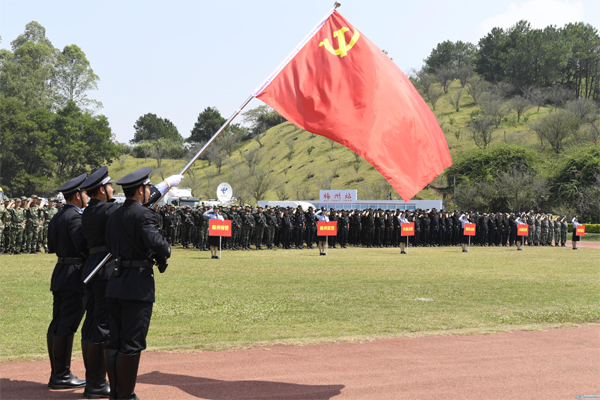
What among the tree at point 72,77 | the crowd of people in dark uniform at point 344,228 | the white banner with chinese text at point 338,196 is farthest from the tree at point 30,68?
the crowd of people in dark uniform at point 344,228

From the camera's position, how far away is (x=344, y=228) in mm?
27969

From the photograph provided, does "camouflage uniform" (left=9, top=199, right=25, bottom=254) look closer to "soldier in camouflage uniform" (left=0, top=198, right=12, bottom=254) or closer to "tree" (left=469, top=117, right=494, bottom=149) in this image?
"soldier in camouflage uniform" (left=0, top=198, right=12, bottom=254)

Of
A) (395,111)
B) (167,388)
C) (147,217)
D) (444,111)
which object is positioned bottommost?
(167,388)

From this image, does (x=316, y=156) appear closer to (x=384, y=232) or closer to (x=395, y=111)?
(x=384, y=232)

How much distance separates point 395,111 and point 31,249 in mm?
17753

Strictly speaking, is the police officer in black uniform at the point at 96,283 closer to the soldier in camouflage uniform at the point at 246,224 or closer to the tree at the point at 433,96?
the soldier in camouflage uniform at the point at 246,224

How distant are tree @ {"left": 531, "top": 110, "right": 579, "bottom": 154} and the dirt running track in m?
66.4

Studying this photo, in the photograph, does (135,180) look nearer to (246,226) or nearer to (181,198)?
(246,226)

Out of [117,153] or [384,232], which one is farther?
[117,153]

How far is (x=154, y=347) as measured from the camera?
22.6ft

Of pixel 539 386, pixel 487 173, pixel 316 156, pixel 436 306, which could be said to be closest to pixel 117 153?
pixel 316 156

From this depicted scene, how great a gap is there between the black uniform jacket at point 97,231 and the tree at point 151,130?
11684 centimetres

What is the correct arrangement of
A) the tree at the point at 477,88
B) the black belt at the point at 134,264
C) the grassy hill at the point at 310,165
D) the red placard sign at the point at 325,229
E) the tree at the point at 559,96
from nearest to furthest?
the black belt at the point at 134,264 < the red placard sign at the point at 325,229 < the grassy hill at the point at 310,165 < the tree at the point at 559,96 < the tree at the point at 477,88

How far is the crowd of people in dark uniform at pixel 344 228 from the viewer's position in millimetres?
Answer: 25125
